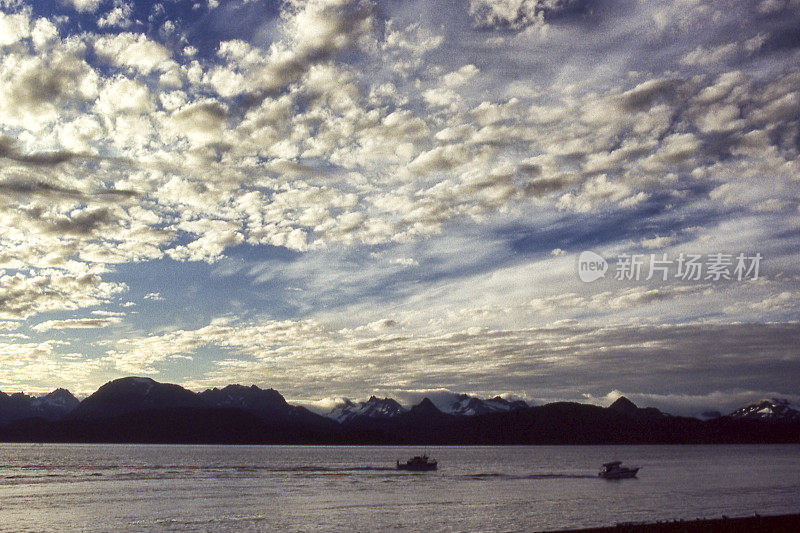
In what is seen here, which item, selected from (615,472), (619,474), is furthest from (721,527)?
(619,474)

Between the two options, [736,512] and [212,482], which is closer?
[736,512]

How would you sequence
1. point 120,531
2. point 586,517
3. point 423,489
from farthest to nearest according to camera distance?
point 423,489, point 586,517, point 120,531

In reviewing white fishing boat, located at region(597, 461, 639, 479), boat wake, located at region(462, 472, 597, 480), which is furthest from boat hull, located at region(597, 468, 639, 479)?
boat wake, located at region(462, 472, 597, 480)

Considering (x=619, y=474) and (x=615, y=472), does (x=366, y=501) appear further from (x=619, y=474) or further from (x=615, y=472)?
(x=619, y=474)

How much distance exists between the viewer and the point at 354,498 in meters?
114

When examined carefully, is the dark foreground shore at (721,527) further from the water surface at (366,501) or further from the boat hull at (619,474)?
the boat hull at (619,474)

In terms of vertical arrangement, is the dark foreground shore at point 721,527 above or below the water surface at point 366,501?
above

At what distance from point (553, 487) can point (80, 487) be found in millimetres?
102740

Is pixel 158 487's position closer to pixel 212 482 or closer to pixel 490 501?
pixel 212 482

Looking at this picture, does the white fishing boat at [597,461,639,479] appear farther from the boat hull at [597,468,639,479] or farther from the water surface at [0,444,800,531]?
the water surface at [0,444,800,531]

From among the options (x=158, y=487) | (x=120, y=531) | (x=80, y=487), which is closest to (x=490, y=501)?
(x=120, y=531)

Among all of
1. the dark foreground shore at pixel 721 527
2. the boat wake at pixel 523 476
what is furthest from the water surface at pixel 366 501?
the dark foreground shore at pixel 721 527

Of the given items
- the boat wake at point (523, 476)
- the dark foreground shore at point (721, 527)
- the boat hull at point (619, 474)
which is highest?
the dark foreground shore at point (721, 527)

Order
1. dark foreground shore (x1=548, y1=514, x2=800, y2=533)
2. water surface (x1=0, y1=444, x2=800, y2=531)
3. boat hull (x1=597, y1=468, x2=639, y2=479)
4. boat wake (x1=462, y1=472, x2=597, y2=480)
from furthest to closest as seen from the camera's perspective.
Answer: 1. boat wake (x1=462, y1=472, x2=597, y2=480)
2. boat hull (x1=597, y1=468, x2=639, y2=479)
3. water surface (x1=0, y1=444, x2=800, y2=531)
4. dark foreground shore (x1=548, y1=514, x2=800, y2=533)
